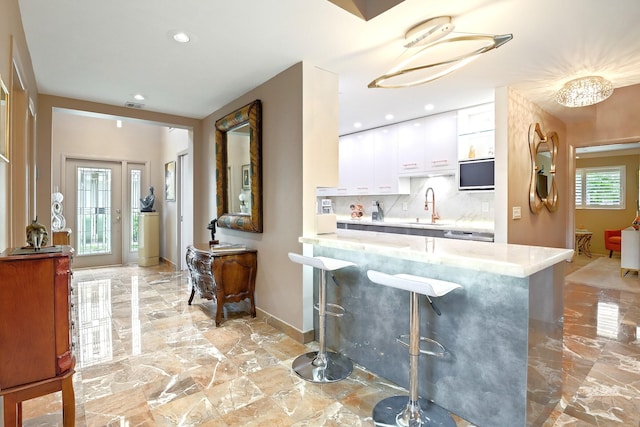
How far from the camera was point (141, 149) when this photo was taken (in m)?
6.94

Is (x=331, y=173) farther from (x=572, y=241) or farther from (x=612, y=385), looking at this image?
(x=572, y=241)

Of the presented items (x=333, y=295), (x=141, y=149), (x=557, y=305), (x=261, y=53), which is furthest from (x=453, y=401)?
(x=141, y=149)

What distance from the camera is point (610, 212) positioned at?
8258 millimetres

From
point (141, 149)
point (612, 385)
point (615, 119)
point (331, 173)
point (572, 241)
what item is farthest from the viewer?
point (141, 149)

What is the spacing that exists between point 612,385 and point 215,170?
4.44 m

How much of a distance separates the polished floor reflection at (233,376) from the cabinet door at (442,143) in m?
2.23

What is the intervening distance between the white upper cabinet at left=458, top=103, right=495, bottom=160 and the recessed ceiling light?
3334 millimetres

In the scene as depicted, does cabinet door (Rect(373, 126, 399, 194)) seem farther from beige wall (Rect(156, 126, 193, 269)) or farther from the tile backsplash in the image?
beige wall (Rect(156, 126, 193, 269))

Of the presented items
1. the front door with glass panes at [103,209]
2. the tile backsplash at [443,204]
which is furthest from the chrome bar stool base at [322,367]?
the front door with glass panes at [103,209]

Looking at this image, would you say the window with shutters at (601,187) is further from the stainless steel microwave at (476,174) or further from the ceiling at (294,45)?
the stainless steel microwave at (476,174)

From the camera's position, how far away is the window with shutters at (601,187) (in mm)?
8109

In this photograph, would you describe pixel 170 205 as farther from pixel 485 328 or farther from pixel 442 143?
pixel 485 328

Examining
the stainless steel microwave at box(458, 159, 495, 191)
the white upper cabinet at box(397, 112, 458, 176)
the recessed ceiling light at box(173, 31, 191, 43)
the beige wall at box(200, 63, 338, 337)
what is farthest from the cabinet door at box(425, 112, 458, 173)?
the recessed ceiling light at box(173, 31, 191, 43)

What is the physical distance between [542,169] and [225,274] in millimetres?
4165
